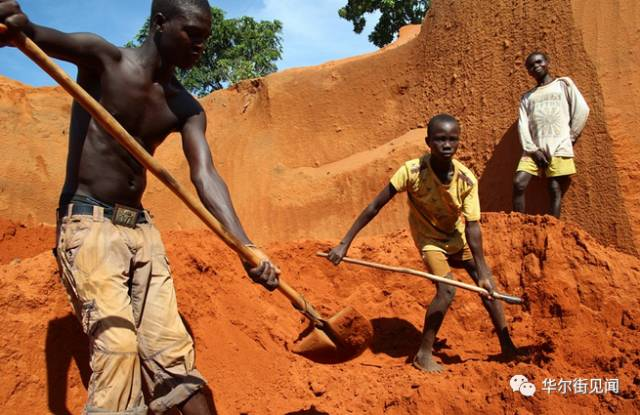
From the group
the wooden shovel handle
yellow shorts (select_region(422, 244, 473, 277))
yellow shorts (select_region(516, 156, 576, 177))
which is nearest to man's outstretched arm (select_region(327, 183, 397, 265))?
yellow shorts (select_region(422, 244, 473, 277))

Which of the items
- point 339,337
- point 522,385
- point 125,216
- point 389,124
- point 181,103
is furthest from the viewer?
point 389,124

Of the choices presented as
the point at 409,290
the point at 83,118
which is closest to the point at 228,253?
the point at 409,290

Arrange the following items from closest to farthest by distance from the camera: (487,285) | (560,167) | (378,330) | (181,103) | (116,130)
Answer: (116,130) → (181,103) → (487,285) → (378,330) → (560,167)

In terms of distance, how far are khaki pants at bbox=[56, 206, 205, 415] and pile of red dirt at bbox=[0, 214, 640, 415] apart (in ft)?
3.34

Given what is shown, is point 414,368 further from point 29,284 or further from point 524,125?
point 524,125

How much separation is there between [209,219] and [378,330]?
2609mm

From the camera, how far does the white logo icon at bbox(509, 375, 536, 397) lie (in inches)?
122

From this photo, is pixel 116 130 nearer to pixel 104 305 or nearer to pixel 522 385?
A: pixel 104 305

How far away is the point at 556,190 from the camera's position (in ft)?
16.9

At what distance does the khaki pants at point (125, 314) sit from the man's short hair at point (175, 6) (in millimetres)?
918

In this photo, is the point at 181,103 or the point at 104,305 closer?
the point at 104,305

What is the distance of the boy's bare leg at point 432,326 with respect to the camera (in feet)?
12.1

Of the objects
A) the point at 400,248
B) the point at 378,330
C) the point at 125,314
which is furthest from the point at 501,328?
the point at 125,314

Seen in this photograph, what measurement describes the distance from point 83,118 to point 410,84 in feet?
21.5
